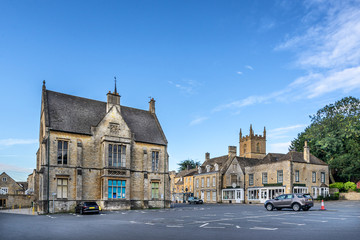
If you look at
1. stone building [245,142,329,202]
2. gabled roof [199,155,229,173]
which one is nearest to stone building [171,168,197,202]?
gabled roof [199,155,229,173]

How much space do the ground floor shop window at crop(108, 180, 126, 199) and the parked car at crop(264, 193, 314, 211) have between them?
16307 millimetres

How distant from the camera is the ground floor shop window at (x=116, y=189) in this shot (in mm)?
36875

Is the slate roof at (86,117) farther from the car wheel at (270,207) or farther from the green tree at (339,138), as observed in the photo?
the green tree at (339,138)

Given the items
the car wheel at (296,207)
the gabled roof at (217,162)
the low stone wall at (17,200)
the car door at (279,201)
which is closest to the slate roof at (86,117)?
the car door at (279,201)

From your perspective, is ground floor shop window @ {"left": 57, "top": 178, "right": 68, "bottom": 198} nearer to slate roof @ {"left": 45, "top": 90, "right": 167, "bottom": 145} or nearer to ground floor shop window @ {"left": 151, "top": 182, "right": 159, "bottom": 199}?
slate roof @ {"left": 45, "top": 90, "right": 167, "bottom": 145}

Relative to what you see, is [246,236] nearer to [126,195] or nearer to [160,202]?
[126,195]

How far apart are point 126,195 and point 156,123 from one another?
11.6 metres

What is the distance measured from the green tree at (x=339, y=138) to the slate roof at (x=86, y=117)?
33788 millimetres

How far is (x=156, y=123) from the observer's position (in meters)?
45.6

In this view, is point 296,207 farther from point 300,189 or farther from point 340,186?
point 340,186

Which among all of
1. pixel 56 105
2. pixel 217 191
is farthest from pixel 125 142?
pixel 217 191

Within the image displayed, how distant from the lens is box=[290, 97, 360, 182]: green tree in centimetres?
5677

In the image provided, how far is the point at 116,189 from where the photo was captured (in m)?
37.3

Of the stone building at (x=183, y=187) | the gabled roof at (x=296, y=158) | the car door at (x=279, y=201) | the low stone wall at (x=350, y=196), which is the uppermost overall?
the gabled roof at (x=296, y=158)
